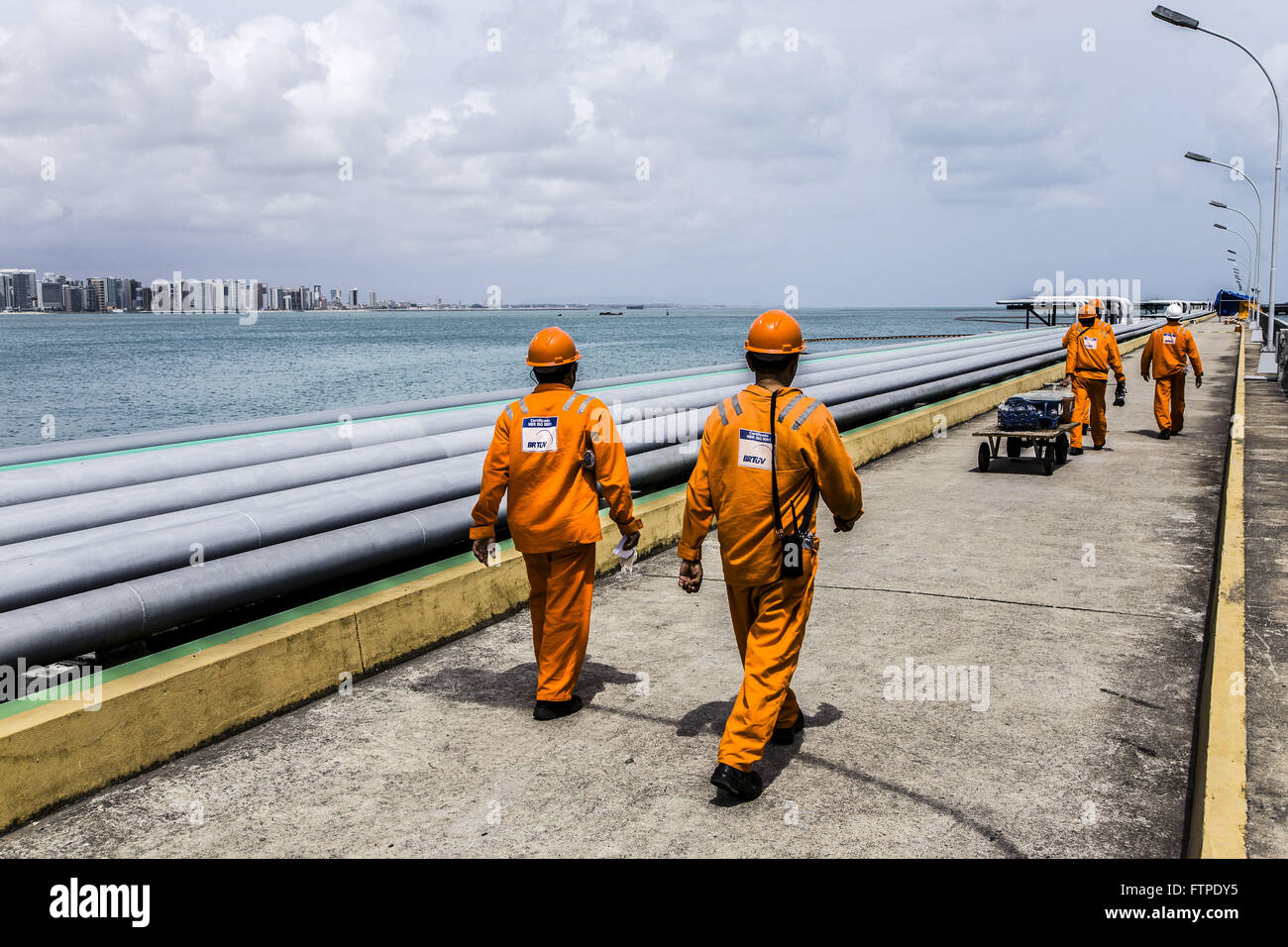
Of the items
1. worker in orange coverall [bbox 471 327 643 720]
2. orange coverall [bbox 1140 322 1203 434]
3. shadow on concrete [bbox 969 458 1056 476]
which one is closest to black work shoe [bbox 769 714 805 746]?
worker in orange coverall [bbox 471 327 643 720]

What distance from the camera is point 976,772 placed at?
13.8ft

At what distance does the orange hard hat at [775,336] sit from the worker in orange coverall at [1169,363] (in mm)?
11016

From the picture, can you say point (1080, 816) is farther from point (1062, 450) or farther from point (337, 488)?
point (1062, 450)

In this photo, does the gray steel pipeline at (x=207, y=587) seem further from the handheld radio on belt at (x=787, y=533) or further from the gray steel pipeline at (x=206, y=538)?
the handheld radio on belt at (x=787, y=533)

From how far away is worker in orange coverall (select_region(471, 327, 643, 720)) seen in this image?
15.5 ft

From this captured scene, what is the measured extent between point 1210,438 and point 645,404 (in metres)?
8.75

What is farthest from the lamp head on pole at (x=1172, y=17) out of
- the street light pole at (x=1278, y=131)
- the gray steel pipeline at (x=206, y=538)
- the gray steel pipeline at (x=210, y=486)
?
the gray steel pipeline at (x=206, y=538)

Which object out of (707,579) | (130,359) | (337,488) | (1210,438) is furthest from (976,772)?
(130,359)

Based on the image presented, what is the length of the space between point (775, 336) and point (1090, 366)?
9.91 m

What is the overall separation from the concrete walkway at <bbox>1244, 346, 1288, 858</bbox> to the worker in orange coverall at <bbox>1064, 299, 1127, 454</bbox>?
1.80 meters

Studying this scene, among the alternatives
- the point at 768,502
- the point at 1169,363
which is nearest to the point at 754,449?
the point at 768,502

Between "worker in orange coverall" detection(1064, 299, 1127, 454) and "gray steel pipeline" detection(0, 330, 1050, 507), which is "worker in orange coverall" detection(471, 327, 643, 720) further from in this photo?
"worker in orange coverall" detection(1064, 299, 1127, 454)

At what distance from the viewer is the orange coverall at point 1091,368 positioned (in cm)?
1248
